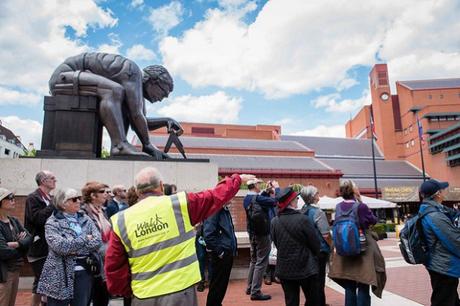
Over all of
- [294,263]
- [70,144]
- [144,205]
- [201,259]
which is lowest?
[201,259]

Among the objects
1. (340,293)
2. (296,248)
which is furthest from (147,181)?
(340,293)

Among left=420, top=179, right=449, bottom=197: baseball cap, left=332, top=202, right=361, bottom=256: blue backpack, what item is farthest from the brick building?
left=332, top=202, right=361, bottom=256: blue backpack

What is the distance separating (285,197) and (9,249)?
124 inches

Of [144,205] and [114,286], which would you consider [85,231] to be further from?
[144,205]

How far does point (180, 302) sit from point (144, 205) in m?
0.71

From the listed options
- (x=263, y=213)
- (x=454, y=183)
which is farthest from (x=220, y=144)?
(x=263, y=213)

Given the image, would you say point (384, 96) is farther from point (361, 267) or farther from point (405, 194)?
point (361, 267)

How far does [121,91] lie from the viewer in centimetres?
735

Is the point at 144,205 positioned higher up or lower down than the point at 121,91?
lower down

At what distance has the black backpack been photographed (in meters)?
5.71

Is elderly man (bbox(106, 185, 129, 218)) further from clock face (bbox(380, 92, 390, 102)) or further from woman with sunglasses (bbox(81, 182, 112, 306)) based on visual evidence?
clock face (bbox(380, 92, 390, 102))

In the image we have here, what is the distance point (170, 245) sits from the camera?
7.43 ft

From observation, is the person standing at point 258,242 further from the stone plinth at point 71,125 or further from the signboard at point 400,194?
the signboard at point 400,194

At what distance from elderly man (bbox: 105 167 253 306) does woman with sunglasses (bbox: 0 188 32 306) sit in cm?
188
